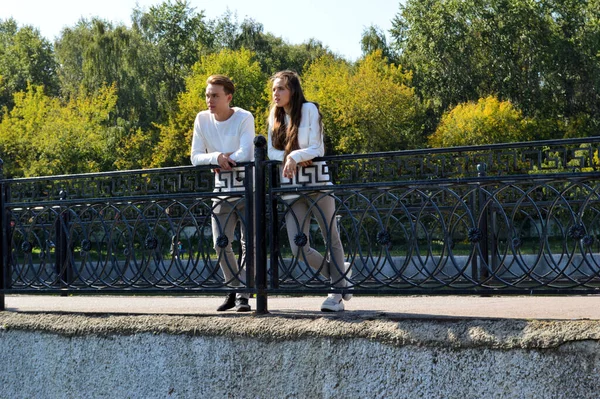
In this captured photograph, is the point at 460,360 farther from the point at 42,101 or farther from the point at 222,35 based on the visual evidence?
the point at 222,35

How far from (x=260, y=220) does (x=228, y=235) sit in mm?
523

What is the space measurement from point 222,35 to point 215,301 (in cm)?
4855

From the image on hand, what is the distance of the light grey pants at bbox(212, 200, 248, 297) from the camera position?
19.6 feet

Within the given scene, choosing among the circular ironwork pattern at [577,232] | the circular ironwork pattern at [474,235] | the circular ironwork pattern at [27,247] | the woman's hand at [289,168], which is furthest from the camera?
the circular ironwork pattern at [27,247]

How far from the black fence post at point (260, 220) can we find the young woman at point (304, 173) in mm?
146

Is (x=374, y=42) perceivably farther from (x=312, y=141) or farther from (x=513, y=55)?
(x=312, y=141)

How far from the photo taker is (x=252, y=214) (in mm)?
5840

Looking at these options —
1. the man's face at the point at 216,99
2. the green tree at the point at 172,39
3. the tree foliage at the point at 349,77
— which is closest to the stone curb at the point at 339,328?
the man's face at the point at 216,99

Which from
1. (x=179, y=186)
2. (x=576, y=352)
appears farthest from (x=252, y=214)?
(x=576, y=352)

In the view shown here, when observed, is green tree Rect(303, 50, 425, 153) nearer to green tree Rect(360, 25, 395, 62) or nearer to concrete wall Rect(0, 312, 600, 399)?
green tree Rect(360, 25, 395, 62)

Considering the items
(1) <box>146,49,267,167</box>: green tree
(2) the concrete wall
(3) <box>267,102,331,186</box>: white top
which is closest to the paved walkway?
→ (2) the concrete wall

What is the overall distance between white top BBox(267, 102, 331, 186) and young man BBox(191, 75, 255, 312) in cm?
35

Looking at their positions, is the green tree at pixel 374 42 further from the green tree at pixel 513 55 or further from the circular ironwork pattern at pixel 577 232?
the circular ironwork pattern at pixel 577 232

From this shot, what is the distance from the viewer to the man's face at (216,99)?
21.1 ft
